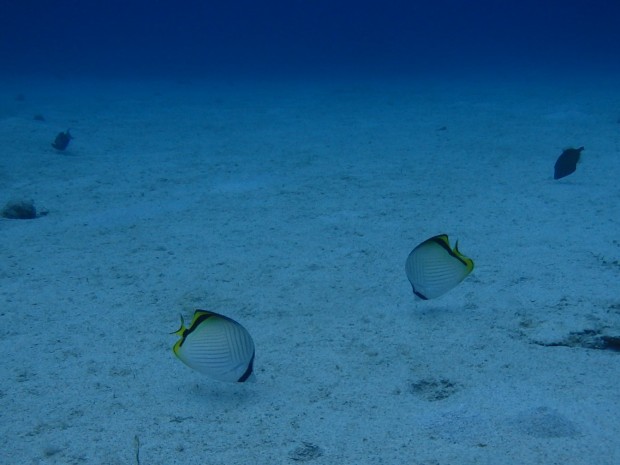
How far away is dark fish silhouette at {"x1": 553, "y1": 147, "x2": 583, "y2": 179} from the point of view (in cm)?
725

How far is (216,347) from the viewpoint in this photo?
283 cm

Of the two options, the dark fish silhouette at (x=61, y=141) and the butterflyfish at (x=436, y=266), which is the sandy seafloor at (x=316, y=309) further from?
the dark fish silhouette at (x=61, y=141)

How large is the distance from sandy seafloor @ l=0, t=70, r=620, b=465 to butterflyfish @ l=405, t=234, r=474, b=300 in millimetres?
362

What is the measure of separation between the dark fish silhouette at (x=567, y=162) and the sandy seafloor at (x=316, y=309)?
0.22 meters

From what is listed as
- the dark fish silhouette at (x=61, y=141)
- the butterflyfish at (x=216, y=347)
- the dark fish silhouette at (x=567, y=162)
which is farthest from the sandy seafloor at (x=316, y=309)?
the dark fish silhouette at (x=61, y=141)

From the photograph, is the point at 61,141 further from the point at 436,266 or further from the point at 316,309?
the point at 436,266

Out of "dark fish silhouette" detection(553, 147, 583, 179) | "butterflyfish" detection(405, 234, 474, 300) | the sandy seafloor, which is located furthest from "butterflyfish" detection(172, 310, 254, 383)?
"dark fish silhouette" detection(553, 147, 583, 179)

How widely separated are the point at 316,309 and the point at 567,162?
5.37m

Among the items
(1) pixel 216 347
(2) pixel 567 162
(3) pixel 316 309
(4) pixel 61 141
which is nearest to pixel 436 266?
(3) pixel 316 309

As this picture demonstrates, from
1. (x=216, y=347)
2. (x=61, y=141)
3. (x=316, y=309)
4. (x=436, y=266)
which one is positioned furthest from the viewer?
(x=61, y=141)

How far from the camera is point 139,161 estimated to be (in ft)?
33.3

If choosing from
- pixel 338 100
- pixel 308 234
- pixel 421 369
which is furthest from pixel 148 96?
pixel 421 369

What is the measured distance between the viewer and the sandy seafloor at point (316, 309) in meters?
2.68

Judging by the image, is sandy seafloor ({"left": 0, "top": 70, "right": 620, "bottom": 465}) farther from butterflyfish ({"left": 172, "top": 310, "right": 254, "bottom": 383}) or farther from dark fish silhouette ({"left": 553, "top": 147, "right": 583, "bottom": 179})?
butterflyfish ({"left": 172, "top": 310, "right": 254, "bottom": 383})
